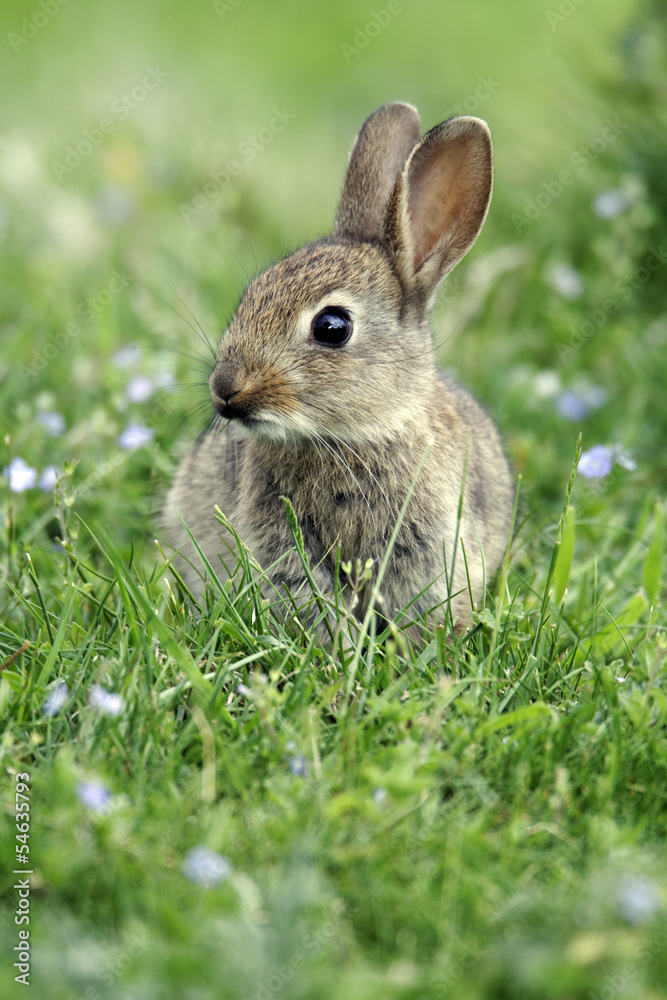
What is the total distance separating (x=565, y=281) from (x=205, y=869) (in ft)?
16.7

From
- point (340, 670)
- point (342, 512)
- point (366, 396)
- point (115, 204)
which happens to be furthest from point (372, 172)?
point (115, 204)

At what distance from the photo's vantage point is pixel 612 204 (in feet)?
22.3

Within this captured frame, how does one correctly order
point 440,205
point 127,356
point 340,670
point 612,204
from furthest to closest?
point 612,204, point 127,356, point 440,205, point 340,670

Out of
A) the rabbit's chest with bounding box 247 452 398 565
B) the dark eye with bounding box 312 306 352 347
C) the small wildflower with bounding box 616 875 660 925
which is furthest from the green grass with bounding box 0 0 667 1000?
the dark eye with bounding box 312 306 352 347

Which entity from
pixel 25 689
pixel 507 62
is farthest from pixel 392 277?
pixel 507 62

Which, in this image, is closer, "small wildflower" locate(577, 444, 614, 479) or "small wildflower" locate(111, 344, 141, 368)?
"small wildflower" locate(577, 444, 614, 479)

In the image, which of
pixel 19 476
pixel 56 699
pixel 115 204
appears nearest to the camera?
pixel 56 699

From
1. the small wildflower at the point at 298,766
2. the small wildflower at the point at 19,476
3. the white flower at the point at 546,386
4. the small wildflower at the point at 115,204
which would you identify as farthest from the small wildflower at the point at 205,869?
the small wildflower at the point at 115,204

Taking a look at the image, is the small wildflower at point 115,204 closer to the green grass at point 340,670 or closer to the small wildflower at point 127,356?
the green grass at point 340,670

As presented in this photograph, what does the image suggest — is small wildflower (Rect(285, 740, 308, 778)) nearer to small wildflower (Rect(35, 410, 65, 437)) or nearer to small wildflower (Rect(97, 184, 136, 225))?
small wildflower (Rect(35, 410, 65, 437))

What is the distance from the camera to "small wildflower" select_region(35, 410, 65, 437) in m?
5.47

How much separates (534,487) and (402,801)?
3.13 m

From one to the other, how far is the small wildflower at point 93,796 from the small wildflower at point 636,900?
1330mm

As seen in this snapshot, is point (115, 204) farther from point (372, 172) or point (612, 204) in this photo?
point (372, 172)
